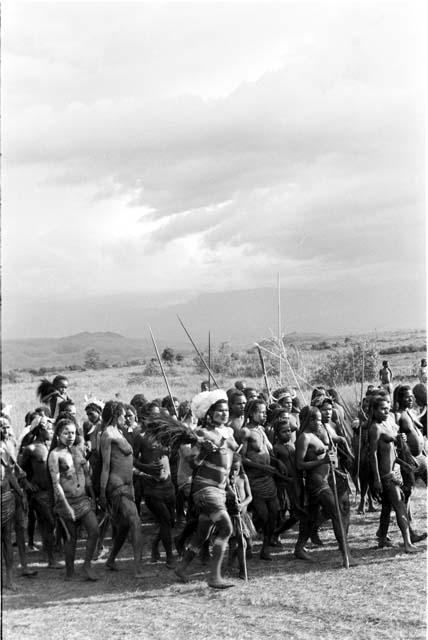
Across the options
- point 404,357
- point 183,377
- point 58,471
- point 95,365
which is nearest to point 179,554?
point 58,471

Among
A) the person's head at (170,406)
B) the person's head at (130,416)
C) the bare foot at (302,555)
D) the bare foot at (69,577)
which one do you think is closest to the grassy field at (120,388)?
the person's head at (170,406)

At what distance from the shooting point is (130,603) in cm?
743

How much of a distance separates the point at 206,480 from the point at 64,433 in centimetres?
155

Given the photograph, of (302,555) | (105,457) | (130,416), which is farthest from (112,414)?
(302,555)

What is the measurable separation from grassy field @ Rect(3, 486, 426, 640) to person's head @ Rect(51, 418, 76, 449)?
1431 millimetres

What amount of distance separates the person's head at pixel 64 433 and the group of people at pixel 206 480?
12mm

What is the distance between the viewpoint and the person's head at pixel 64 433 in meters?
8.20

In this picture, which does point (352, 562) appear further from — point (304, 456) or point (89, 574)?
point (89, 574)

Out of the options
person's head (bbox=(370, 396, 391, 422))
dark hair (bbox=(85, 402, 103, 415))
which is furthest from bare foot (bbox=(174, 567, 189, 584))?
dark hair (bbox=(85, 402, 103, 415))

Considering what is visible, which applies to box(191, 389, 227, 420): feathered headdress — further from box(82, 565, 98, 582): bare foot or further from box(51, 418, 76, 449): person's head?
box(82, 565, 98, 582): bare foot

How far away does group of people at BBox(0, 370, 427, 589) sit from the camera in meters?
7.98

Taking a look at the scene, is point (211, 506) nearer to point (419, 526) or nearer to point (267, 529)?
point (267, 529)

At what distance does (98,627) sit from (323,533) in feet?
12.2

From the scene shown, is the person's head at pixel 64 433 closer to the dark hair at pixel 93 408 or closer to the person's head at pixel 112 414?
the person's head at pixel 112 414
